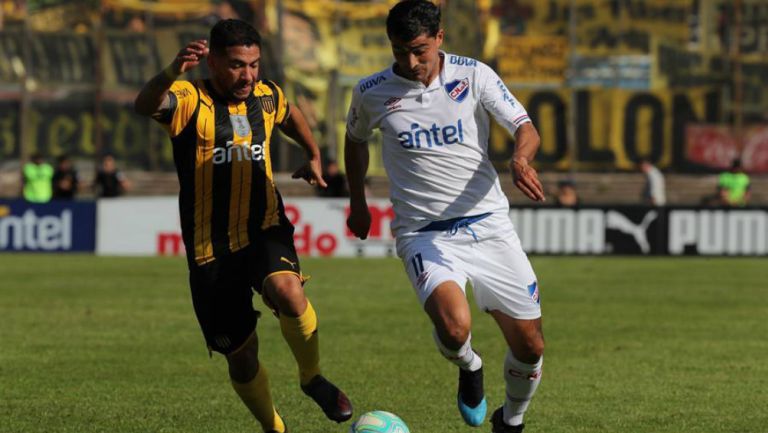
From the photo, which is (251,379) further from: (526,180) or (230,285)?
(526,180)

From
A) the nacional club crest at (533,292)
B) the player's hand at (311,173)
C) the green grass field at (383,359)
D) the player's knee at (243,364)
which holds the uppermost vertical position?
the player's hand at (311,173)

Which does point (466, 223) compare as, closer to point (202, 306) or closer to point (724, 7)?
point (202, 306)

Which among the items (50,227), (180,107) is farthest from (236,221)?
(50,227)

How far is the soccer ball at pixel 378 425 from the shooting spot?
758cm

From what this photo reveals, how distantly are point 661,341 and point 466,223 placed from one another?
19.3 ft

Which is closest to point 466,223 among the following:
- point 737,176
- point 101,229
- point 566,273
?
point 566,273

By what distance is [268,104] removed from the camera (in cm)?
820

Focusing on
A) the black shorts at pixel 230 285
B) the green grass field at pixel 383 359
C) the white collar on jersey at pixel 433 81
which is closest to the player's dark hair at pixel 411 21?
the white collar on jersey at pixel 433 81

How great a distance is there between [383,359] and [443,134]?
4.43 metres

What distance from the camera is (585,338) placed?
1359cm

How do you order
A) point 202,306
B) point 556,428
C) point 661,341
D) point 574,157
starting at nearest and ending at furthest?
point 202,306, point 556,428, point 661,341, point 574,157

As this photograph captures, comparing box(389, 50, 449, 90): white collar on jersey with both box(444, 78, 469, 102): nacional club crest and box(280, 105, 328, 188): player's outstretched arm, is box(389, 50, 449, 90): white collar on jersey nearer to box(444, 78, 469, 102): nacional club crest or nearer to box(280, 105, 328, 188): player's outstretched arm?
box(444, 78, 469, 102): nacional club crest

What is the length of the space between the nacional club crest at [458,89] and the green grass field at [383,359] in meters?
1.98

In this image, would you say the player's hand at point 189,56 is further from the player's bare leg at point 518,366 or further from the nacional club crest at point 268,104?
the player's bare leg at point 518,366
